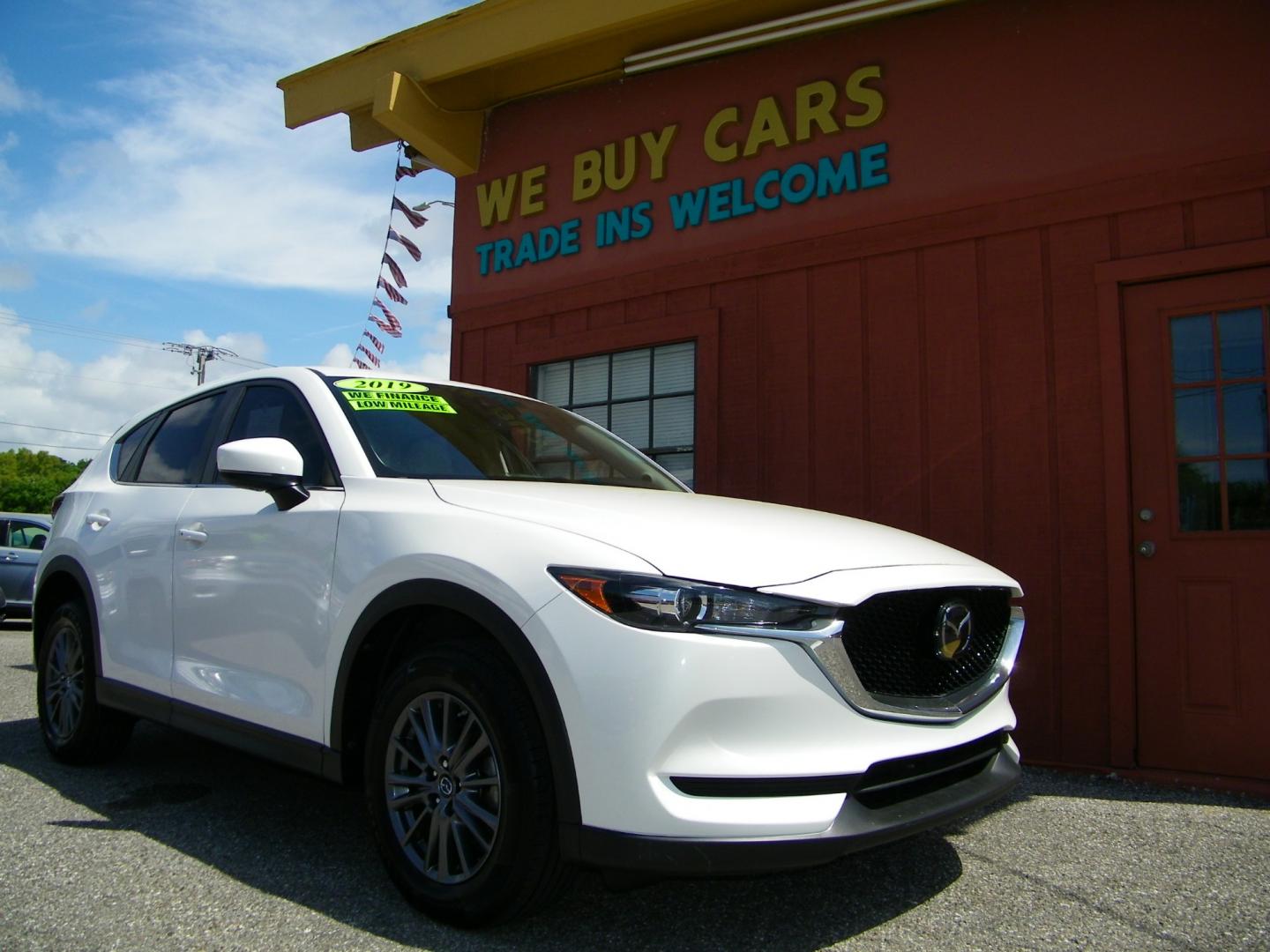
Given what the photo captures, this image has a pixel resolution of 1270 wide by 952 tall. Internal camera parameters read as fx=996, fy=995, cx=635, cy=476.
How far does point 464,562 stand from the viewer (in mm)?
2654

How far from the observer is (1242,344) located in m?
4.62

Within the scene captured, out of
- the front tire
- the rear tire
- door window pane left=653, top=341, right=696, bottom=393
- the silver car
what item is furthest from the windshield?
the silver car

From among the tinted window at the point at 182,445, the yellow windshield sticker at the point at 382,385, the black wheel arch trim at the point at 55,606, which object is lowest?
the black wheel arch trim at the point at 55,606

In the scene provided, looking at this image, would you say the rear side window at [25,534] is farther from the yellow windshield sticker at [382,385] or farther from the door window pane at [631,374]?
the yellow windshield sticker at [382,385]

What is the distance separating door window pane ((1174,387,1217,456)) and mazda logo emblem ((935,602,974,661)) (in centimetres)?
255

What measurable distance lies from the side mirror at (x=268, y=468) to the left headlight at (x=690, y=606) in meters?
1.28

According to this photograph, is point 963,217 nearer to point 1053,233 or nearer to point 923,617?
point 1053,233

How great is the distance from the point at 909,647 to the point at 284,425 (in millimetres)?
2349

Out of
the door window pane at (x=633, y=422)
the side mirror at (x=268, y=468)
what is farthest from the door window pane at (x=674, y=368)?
the side mirror at (x=268, y=468)

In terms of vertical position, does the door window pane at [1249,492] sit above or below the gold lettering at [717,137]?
below

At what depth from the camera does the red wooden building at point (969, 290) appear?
15.2 feet

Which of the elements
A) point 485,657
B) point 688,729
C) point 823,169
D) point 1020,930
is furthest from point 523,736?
point 823,169

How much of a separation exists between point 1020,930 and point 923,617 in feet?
2.99

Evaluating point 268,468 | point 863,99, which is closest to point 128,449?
point 268,468
